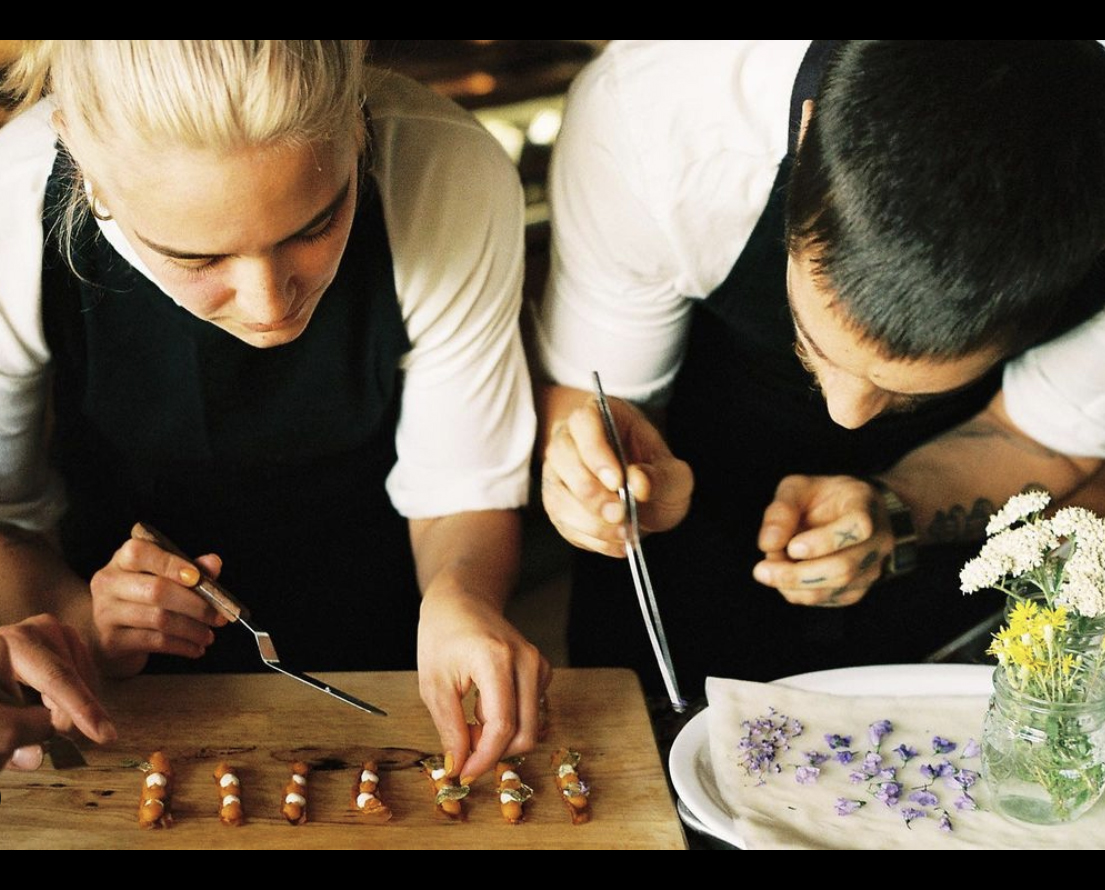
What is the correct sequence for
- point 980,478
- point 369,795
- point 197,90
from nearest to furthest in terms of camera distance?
1. point 197,90
2. point 369,795
3. point 980,478

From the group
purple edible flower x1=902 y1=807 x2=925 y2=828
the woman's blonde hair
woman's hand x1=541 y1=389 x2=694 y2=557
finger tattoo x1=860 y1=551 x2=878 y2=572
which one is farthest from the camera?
finger tattoo x1=860 y1=551 x2=878 y2=572

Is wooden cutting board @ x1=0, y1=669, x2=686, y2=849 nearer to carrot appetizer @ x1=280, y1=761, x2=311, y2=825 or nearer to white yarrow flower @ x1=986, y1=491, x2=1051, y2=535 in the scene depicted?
carrot appetizer @ x1=280, y1=761, x2=311, y2=825

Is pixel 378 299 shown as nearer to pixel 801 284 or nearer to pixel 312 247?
pixel 312 247

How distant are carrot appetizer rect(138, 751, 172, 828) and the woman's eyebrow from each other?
0.32 metres

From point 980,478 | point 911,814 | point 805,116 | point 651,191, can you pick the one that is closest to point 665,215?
point 651,191

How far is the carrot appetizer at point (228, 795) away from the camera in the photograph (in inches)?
28.8

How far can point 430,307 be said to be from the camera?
3.07 ft

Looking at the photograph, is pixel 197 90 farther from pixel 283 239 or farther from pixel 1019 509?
pixel 1019 509

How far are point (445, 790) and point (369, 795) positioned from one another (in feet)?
0.16

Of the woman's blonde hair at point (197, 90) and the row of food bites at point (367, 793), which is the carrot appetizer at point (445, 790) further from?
the woman's blonde hair at point (197, 90)

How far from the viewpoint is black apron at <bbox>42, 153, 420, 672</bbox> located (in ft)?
2.91

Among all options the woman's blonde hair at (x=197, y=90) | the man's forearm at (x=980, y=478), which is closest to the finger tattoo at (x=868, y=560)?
the man's forearm at (x=980, y=478)

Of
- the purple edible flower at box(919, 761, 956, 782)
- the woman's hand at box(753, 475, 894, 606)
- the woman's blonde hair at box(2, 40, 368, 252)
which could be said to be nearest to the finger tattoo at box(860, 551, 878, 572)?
the woman's hand at box(753, 475, 894, 606)

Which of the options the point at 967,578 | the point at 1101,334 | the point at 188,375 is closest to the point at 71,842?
the point at 188,375
